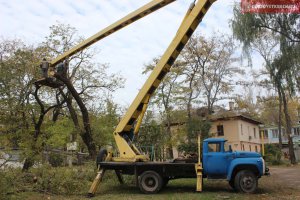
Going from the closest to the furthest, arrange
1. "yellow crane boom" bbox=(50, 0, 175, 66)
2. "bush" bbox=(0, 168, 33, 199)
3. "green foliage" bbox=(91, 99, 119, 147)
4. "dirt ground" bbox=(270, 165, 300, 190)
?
"bush" bbox=(0, 168, 33, 199), "yellow crane boom" bbox=(50, 0, 175, 66), "dirt ground" bbox=(270, 165, 300, 190), "green foliage" bbox=(91, 99, 119, 147)

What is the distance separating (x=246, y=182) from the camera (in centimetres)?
1423

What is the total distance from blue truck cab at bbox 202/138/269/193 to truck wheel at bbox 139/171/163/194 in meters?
1.92

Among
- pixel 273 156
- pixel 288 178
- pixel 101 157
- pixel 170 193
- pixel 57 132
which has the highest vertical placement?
pixel 57 132

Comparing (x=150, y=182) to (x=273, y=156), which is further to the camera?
(x=273, y=156)

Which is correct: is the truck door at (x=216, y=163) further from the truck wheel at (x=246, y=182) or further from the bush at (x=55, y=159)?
the bush at (x=55, y=159)

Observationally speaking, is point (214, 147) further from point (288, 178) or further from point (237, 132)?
point (237, 132)

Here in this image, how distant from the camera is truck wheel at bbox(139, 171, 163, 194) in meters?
14.7

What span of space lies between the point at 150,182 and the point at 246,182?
3.81 m

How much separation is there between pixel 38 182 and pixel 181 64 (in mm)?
29846

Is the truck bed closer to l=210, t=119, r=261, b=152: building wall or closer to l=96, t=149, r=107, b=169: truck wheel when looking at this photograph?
l=96, t=149, r=107, b=169: truck wheel

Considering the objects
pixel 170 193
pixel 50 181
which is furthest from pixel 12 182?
pixel 170 193

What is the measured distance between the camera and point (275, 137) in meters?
84.3

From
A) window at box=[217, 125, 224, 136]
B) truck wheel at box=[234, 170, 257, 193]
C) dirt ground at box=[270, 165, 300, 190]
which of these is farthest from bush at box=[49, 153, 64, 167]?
window at box=[217, 125, 224, 136]

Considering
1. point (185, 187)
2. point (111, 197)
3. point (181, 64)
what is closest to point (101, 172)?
point (111, 197)
